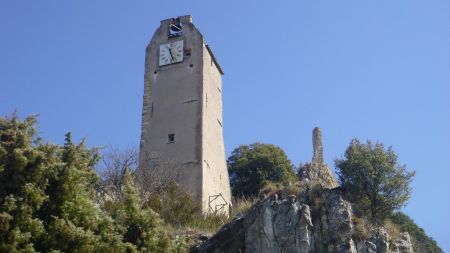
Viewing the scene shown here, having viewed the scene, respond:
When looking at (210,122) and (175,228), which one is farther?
(210,122)

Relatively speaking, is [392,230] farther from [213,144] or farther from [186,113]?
[186,113]

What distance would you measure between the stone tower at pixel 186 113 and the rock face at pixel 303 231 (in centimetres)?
758

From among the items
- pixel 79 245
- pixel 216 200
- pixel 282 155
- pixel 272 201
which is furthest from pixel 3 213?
pixel 282 155

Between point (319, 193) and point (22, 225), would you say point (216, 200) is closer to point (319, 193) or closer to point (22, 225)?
point (319, 193)

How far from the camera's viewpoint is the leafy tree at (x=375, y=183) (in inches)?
907

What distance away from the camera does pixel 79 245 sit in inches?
610

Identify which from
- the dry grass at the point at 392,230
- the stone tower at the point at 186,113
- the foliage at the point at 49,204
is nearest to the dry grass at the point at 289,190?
the dry grass at the point at 392,230

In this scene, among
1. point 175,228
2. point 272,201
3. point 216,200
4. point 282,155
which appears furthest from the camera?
point 282,155

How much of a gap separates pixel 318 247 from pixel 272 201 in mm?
2225

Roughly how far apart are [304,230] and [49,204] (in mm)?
9021

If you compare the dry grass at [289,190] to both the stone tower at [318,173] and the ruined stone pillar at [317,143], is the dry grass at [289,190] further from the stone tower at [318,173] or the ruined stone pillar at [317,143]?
the ruined stone pillar at [317,143]

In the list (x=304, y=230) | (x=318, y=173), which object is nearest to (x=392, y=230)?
(x=304, y=230)

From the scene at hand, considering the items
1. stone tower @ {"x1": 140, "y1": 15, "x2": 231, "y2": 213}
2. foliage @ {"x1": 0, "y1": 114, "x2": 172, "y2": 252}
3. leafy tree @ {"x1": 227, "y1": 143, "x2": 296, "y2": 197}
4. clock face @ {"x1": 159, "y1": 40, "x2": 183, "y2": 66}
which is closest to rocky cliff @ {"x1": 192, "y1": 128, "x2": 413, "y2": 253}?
foliage @ {"x1": 0, "y1": 114, "x2": 172, "y2": 252}

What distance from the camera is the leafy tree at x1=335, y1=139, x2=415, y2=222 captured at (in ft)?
75.6
